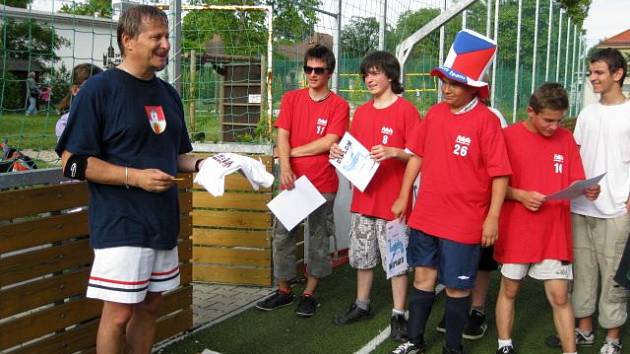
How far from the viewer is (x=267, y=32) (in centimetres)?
710

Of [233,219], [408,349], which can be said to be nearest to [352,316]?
[408,349]

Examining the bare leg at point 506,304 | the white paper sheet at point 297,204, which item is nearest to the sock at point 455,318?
the bare leg at point 506,304

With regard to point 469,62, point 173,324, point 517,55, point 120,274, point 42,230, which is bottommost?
point 173,324

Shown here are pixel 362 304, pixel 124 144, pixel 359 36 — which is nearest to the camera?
pixel 124 144

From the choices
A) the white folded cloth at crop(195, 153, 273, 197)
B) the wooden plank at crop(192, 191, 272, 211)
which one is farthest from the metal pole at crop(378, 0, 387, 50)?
the white folded cloth at crop(195, 153, 273, 197)

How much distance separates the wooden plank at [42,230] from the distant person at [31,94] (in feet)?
1.99

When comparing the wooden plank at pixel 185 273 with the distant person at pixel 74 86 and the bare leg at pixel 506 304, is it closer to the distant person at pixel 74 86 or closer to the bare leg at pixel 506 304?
the distant person at pixel 74 86

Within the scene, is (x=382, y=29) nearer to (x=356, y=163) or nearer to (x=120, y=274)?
(x=356, y=163)

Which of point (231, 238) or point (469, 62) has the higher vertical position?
point (469, 62)

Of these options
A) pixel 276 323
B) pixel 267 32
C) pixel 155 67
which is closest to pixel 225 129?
pixel 267 32

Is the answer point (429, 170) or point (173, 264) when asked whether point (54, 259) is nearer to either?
point (173, 264)

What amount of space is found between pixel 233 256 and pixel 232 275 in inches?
6.9

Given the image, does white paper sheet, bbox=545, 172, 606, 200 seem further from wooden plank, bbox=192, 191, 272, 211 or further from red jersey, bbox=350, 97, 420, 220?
wooden plank, bbox=192, 191, 272, 211

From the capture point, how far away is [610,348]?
4395 millimetres
